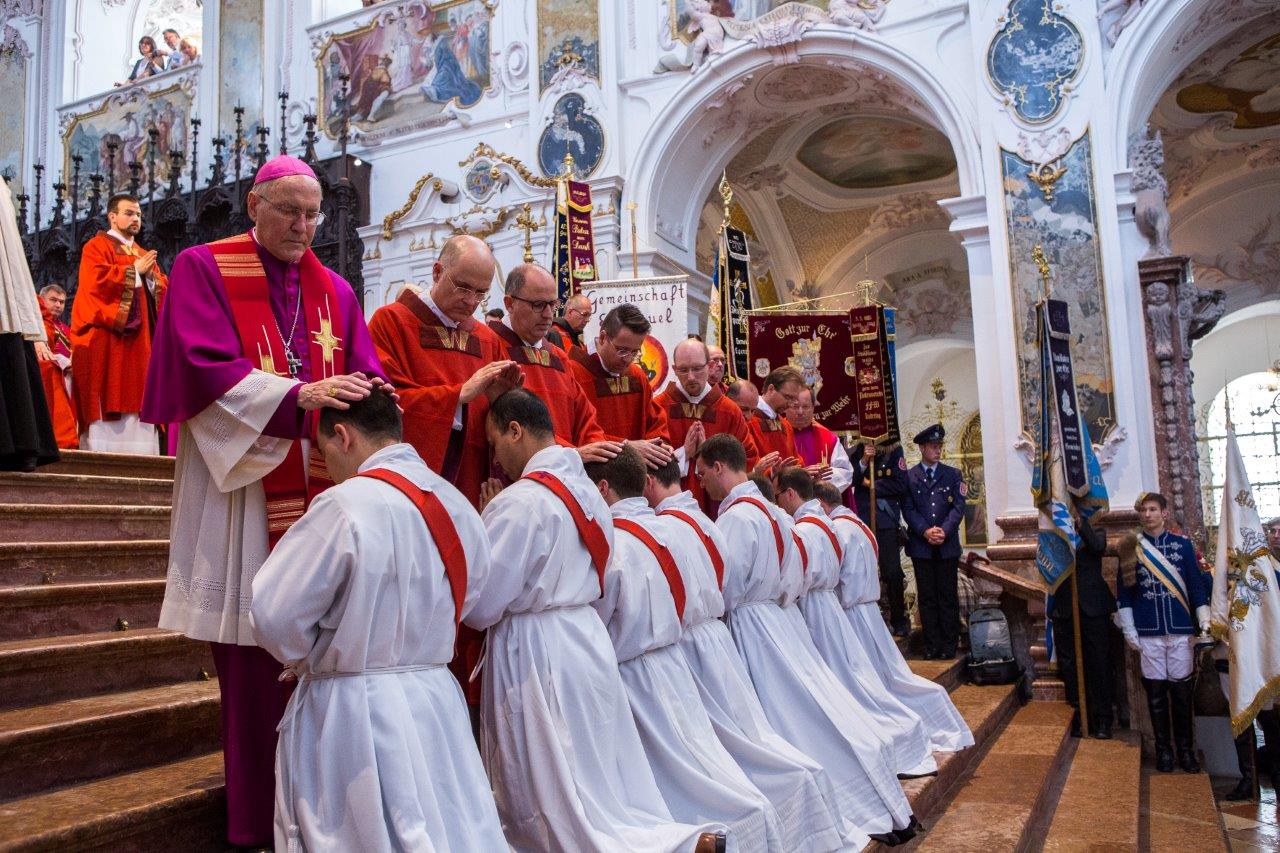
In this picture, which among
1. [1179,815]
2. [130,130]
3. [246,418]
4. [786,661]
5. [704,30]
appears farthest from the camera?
[130,130]

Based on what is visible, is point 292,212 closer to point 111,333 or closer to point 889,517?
point 111,333

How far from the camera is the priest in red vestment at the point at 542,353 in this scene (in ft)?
14.3

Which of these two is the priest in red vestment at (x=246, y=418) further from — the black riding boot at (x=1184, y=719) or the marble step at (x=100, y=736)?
the black riding boot at (x=1184, y=719)

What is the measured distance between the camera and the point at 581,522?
3.37 m

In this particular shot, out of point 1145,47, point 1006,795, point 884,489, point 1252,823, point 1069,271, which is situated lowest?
point 1252,823

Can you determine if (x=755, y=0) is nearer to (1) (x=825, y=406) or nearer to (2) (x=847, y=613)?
(1) (x=825, y=406)

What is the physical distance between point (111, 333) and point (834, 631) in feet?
17.2

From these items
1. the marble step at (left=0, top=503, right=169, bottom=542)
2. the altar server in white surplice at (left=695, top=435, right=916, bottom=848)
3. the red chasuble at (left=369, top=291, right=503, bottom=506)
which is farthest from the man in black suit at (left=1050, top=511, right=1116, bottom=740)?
the marble step at (left=0, top=503, right=169, bottom=542)

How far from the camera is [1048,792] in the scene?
20.1ft

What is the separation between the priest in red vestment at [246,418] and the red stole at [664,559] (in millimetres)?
986

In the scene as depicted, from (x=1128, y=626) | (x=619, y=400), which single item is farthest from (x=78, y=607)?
(x=1128, y=626)


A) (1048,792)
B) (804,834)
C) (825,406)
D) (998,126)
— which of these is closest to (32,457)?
(804,834)

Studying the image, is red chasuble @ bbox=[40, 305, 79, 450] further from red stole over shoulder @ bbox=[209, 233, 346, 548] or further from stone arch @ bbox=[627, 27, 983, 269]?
stone arch @ bbox=[627, 27, 983, 269]

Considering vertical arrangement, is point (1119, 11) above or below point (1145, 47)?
above
